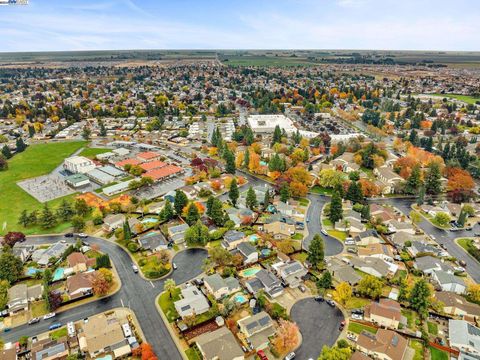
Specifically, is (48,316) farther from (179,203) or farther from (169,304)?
(179,203)

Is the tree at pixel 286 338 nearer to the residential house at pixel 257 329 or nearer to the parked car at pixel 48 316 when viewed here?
the residential house at pixel 257 329

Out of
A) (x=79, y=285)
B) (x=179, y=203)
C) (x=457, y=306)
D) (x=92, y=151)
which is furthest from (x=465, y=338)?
(x=92, y=151)

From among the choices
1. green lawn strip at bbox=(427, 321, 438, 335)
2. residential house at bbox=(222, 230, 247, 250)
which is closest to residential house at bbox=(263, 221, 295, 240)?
residential house at bbox=(222, 230, 247, 250)

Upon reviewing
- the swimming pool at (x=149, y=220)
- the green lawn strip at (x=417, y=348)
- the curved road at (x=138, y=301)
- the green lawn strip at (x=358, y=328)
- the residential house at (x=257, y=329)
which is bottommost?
the curved road at (x=138, y=301)

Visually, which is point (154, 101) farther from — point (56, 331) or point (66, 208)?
point (56, 331)

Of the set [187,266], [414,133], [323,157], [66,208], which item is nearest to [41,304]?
[187,266]

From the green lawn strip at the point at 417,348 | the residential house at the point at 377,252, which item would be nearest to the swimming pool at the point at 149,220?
the residential house at the point at 377,252
